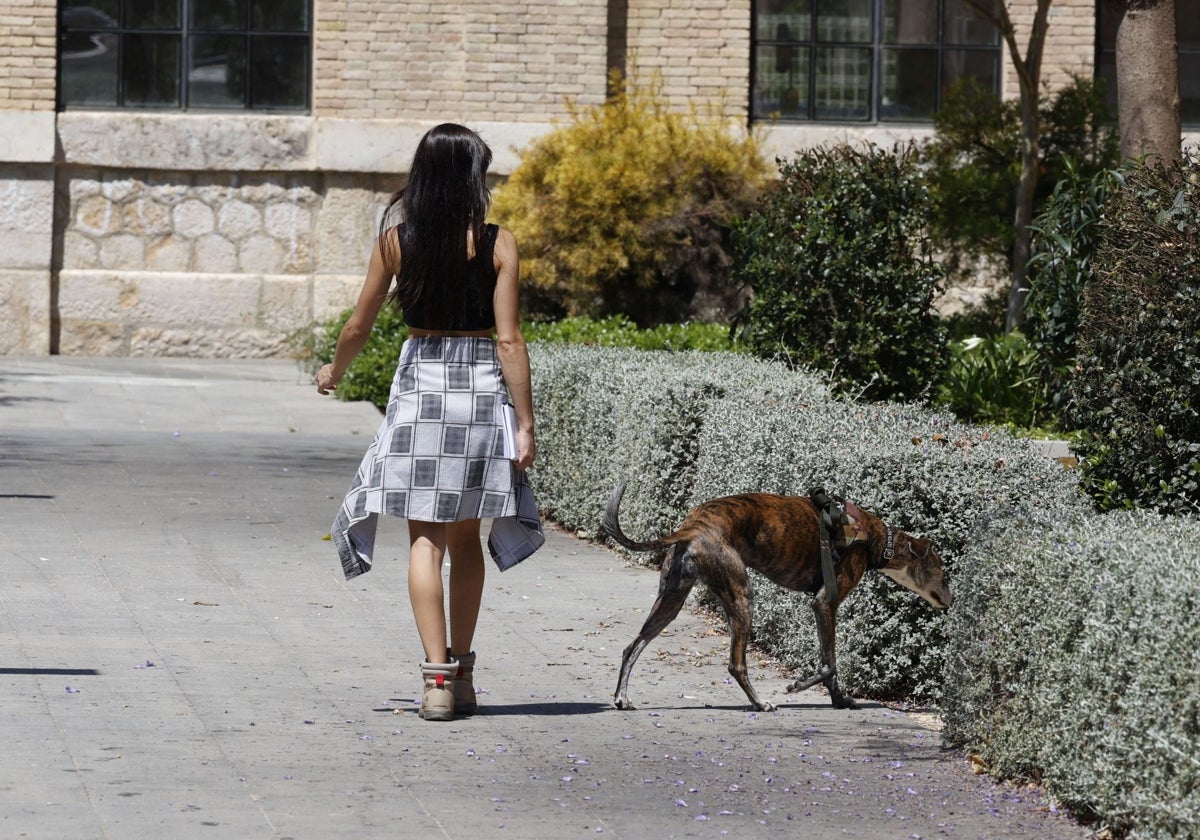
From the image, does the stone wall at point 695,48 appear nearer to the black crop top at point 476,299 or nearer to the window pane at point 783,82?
the window pane at point 783,82

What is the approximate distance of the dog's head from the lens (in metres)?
5.82

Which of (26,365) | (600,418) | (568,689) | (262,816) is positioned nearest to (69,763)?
(262,816)

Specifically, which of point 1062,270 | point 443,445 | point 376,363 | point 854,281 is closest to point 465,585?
point 443,445

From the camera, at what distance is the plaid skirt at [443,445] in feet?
18.5

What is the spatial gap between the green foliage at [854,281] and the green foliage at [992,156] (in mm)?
→ 3487

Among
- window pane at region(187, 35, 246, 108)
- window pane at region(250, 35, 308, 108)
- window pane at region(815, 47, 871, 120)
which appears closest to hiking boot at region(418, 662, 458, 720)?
window pane at region(250, 35, 308, 108)

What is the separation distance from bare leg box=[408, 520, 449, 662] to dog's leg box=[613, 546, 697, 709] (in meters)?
0.63

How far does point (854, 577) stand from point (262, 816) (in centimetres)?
222

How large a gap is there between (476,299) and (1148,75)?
6.27m

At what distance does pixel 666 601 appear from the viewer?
19.2 ft

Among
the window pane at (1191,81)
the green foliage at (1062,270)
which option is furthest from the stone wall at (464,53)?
the green foliage at (1062,270)

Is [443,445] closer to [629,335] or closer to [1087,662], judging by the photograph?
[1087,662]

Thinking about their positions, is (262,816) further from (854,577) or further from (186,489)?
(186,489)

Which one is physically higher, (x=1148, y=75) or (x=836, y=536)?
(x=1148, y=75)
